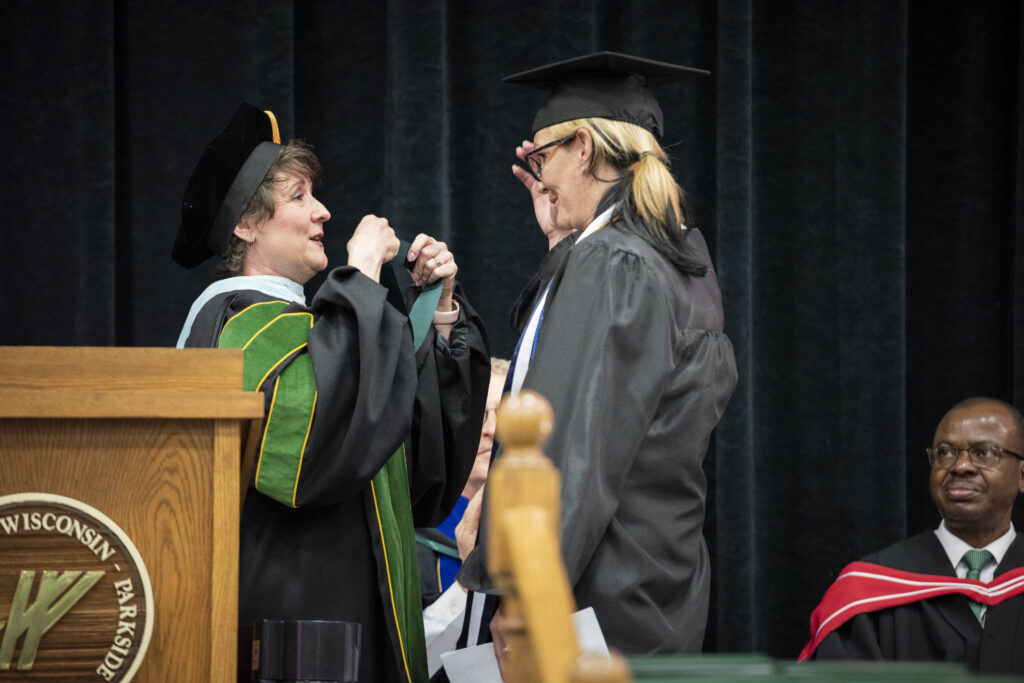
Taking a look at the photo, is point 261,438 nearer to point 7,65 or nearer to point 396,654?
point 396,654

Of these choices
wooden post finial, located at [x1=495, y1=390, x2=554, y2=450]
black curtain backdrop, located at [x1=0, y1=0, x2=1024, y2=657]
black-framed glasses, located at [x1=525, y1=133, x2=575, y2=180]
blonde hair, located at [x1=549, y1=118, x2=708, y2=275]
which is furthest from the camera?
black curtain backdrop, located at [x1=0, y1=0, x2=1024, y2=657]

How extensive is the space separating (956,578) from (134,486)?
250cm

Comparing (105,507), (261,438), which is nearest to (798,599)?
(261,438)

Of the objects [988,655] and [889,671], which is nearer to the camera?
[889,671]

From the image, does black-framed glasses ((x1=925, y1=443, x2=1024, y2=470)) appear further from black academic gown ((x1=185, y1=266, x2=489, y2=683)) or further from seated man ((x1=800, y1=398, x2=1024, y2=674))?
black academic gown ((x1=185, y1=266, x2=489, y2=683))

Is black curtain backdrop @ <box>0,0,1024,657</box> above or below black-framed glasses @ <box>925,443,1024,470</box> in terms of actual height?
above

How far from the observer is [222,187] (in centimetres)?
289

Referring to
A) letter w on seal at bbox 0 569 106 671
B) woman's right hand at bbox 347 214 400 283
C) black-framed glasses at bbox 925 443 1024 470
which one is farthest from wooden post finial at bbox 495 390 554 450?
black-framed glasses at bbox 925 443 1024 470

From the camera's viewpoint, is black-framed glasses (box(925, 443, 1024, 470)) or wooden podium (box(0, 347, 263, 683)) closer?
wooden podium (box(0, 347, 263, 683))

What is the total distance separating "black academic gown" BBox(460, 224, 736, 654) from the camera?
2.10m

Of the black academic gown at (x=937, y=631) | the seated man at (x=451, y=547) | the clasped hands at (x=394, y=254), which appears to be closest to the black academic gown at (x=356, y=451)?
the clasped hands at (x=394, y=254)

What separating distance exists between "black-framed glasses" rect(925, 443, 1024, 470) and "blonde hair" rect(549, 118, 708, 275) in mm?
1561

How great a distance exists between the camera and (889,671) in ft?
4.03

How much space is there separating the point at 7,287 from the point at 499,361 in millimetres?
1441
